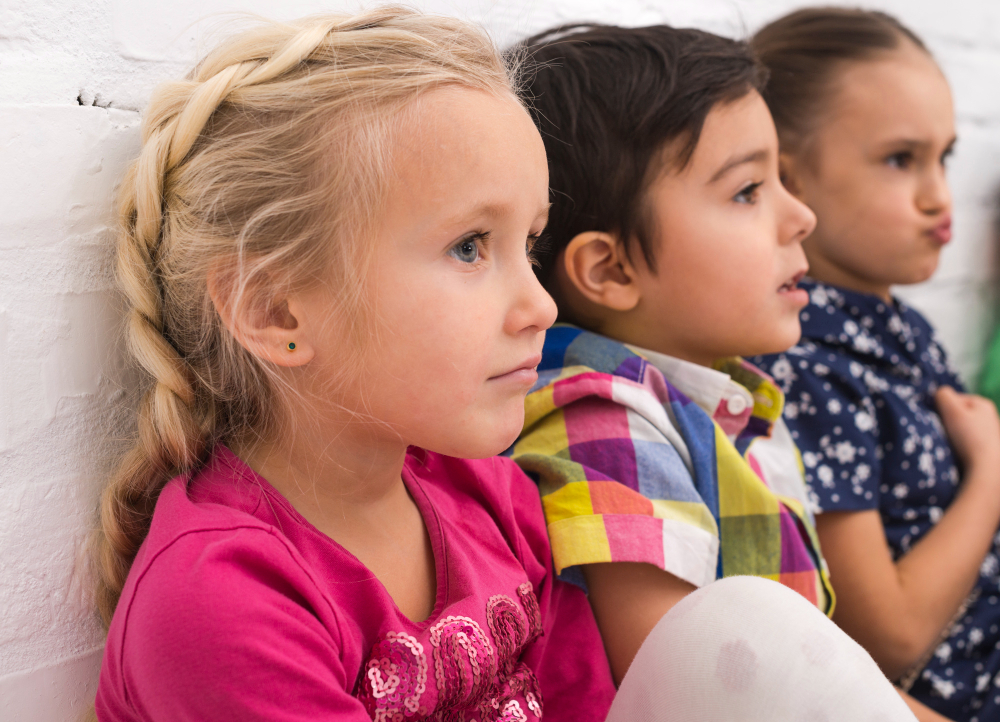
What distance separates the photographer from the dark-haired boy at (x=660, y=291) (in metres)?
0.77

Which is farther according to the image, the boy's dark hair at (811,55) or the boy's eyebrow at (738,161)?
the boy's dark hair at (811,55)

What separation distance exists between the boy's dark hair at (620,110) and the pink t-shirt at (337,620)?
0.95 ft

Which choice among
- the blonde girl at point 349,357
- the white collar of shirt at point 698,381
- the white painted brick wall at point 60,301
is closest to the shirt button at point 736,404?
the white collar of shirt at point 698,381

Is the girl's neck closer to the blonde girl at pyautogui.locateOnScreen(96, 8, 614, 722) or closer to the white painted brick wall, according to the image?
the blonde girl at pyautogui.locateOnScreen(96, 8, 614, 722)

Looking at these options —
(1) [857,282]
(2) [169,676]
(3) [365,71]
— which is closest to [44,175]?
(3) [365,71]

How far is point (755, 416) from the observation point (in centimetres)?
98

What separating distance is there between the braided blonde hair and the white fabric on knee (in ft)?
1.02

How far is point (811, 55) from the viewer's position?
1.18 metres

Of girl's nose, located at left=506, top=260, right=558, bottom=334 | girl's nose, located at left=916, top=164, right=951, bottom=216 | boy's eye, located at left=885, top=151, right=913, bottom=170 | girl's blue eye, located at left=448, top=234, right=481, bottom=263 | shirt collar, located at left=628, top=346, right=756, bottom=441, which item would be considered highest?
girl's blue eye, located at left=448, top=234, right=481, bottom=263

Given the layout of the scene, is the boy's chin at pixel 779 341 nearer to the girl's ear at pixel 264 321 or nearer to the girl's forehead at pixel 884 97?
the girl's forehead at pixel 884 97

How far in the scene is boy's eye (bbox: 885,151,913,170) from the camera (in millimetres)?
1177

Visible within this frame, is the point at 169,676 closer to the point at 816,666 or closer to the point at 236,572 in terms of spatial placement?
the point at 236,572

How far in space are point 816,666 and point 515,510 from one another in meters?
0.30

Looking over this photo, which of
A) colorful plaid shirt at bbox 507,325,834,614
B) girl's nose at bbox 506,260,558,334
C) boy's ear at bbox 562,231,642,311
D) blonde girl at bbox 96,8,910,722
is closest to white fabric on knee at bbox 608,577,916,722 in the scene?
blonde girl at bbox 96,8,910,722
